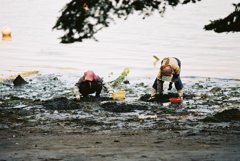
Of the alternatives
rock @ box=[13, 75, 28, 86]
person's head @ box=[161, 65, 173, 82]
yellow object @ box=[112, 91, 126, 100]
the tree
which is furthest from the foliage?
rock @ box=[13, 75, 28, 86]

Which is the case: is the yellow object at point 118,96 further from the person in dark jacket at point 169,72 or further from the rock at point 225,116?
the rock at point 225,116

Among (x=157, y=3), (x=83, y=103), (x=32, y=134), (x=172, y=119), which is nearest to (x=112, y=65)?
(x=83, y=103)

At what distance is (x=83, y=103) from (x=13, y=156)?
7105 millimetres

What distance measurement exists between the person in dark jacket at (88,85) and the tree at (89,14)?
9406 millimetres

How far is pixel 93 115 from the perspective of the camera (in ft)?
45.8

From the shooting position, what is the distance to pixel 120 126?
40.7 feet

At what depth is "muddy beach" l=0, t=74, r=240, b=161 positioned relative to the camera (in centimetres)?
892

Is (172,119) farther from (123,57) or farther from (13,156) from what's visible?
(123,57)

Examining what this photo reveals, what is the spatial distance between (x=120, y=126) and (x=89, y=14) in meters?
6.37

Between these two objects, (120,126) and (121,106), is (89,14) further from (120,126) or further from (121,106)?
(121,106)

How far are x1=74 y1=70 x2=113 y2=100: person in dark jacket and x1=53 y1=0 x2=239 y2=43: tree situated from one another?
30.9 ft

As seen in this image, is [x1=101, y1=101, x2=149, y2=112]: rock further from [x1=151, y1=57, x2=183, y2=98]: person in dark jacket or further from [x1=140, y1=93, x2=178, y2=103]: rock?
[x1=151, y1=57, x2=183, y2=98]: person in dark jacket

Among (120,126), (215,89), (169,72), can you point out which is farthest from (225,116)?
(215,89)

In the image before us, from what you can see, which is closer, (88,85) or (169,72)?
(169,72)
